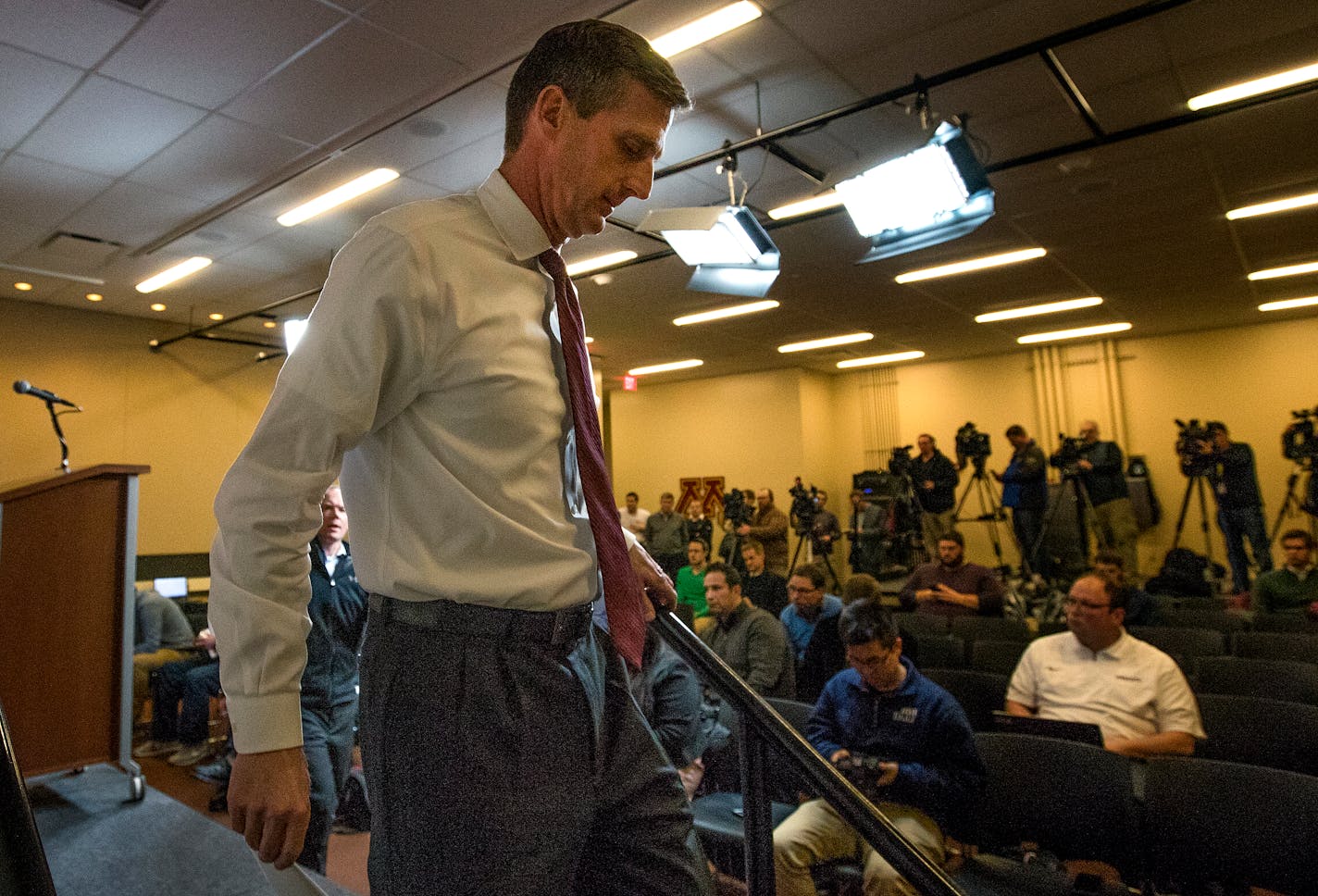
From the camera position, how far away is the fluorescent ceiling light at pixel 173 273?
6783mm

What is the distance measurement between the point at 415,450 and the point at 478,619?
0.62ft

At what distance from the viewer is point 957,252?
6.92 m

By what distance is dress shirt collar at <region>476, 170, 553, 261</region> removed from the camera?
97cm

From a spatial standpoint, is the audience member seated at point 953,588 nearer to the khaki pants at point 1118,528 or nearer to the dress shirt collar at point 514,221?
the khaki pants at point 1118,528

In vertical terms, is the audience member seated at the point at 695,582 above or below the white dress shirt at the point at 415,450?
below

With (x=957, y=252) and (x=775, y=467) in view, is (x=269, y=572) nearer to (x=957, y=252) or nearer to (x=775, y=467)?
(x=957, y=252)

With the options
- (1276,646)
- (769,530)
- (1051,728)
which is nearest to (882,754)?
(1051,728)

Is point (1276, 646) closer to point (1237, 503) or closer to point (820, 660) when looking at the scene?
point (820, 660)

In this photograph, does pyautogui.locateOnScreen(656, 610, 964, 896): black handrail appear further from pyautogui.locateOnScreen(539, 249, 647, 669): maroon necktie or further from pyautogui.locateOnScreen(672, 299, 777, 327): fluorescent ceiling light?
pyautogui.locateOnScreen(672, 299, 777, 327): fluorescent ceiling light

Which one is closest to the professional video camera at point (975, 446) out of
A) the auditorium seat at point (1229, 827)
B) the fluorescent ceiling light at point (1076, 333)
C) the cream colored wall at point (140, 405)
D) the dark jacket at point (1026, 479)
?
the dark jacket at point (1026, 479)

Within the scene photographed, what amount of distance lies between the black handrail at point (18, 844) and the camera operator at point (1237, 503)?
29.3ft

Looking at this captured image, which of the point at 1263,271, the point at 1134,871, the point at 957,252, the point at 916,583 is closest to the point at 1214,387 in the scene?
the point at 1263,271

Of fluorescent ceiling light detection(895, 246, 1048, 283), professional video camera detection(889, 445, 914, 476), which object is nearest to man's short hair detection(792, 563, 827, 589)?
fluorescent ceiling light detection(895, 246, 1048, 283)

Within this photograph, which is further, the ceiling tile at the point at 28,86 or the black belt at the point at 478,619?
the ceiling tile at the point at 28,86
